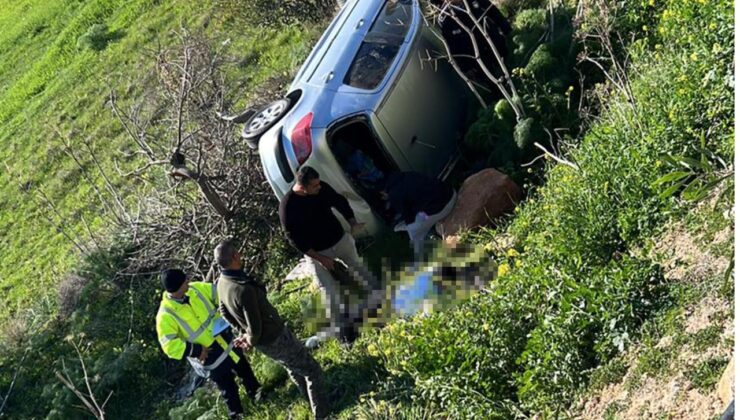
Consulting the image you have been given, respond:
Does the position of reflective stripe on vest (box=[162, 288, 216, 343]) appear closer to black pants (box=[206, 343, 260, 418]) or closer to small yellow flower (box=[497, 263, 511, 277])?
black pants (box=[206, 343, 260, 418])

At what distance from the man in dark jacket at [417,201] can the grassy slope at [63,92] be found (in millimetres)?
5648

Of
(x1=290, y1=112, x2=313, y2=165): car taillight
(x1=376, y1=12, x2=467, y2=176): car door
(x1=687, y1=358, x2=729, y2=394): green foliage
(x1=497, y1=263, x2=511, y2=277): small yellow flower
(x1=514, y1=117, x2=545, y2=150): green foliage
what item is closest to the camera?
(x1=687, y1=358, x2=729, y2=394): green foliage

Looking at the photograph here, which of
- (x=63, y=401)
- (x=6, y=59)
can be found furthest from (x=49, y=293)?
(x=6, y=59)

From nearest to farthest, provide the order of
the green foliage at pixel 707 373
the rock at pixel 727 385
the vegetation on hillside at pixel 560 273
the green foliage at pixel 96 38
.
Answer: the rock at pixel 727 385 < the green foliage at pixel 707 373 < the vegetation on hillside at pixel 560 273 < the green foliage at pixel 96 38

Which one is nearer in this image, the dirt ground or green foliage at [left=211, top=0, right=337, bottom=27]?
the dirt ground

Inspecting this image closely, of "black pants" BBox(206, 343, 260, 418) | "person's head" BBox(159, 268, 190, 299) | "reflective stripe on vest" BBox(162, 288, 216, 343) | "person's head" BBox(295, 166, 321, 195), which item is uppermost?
"person's head" BBox(295, 166, 321, 195)

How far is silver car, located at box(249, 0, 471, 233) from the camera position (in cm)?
779

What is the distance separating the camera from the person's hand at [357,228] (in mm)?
7735

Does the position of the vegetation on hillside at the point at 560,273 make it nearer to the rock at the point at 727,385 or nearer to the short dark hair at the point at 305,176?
the rock at the point at 727,385

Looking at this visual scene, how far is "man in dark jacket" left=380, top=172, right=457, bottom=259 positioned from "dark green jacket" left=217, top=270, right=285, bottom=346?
1685 millimetres

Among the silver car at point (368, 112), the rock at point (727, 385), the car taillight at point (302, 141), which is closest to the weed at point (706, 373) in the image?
the rock at point (727, 385)

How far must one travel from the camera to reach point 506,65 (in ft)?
29.4

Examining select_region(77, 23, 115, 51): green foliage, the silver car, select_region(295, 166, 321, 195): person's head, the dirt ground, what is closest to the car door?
the silver car

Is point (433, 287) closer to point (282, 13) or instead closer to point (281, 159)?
point (281, 159)
